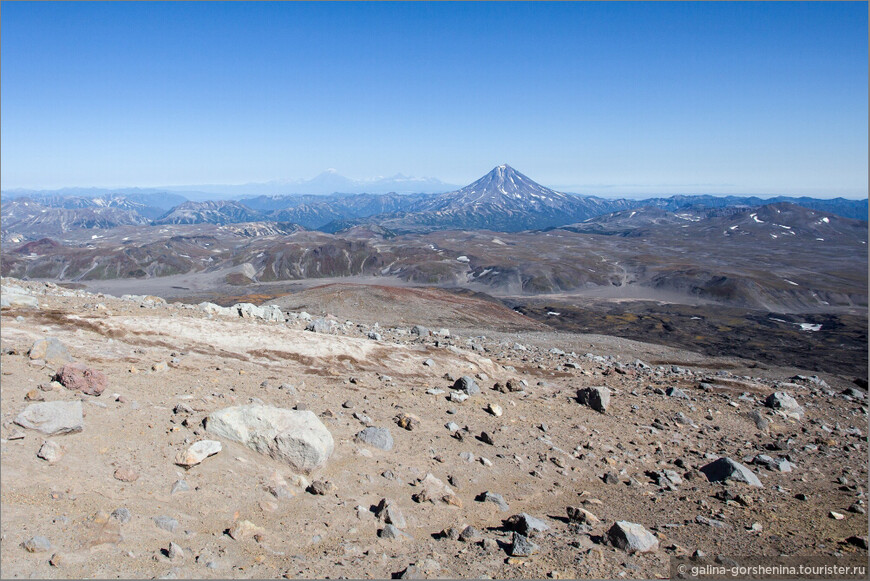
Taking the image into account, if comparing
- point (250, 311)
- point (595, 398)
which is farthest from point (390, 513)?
point (250, 311)

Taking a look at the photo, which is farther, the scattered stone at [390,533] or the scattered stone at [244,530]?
the scattered stone at [390,533]

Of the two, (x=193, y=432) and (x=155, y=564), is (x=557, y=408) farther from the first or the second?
(x=155, y=564)

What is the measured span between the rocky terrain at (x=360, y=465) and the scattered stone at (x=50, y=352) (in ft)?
0.36

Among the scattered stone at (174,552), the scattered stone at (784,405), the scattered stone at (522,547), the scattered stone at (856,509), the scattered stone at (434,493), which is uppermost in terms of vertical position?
the scattered stone at (174,552)

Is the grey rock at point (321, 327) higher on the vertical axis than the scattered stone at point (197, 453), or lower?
Answer: lower

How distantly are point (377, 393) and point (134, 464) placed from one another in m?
7.91

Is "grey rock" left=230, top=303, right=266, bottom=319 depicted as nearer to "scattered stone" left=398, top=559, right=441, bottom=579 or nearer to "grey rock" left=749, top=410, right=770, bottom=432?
A: "scattered stone" left=398, top=559, right=441, bottom=579

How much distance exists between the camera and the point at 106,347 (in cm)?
1454

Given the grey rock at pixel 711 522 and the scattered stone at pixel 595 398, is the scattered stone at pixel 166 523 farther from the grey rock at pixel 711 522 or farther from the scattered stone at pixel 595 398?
the scattered stone at pixel 595 398

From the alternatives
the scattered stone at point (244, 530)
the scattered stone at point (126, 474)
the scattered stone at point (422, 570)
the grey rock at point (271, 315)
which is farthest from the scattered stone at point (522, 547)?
the grey rock at point (271, 315)

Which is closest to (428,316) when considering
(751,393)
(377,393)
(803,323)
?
(751,393)

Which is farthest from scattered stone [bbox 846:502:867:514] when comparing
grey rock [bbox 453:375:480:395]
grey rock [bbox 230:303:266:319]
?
grey rock [bbox 230:303:266:319]

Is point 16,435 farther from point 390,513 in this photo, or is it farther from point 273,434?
point 390,513

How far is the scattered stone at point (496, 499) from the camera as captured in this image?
10.6 m
